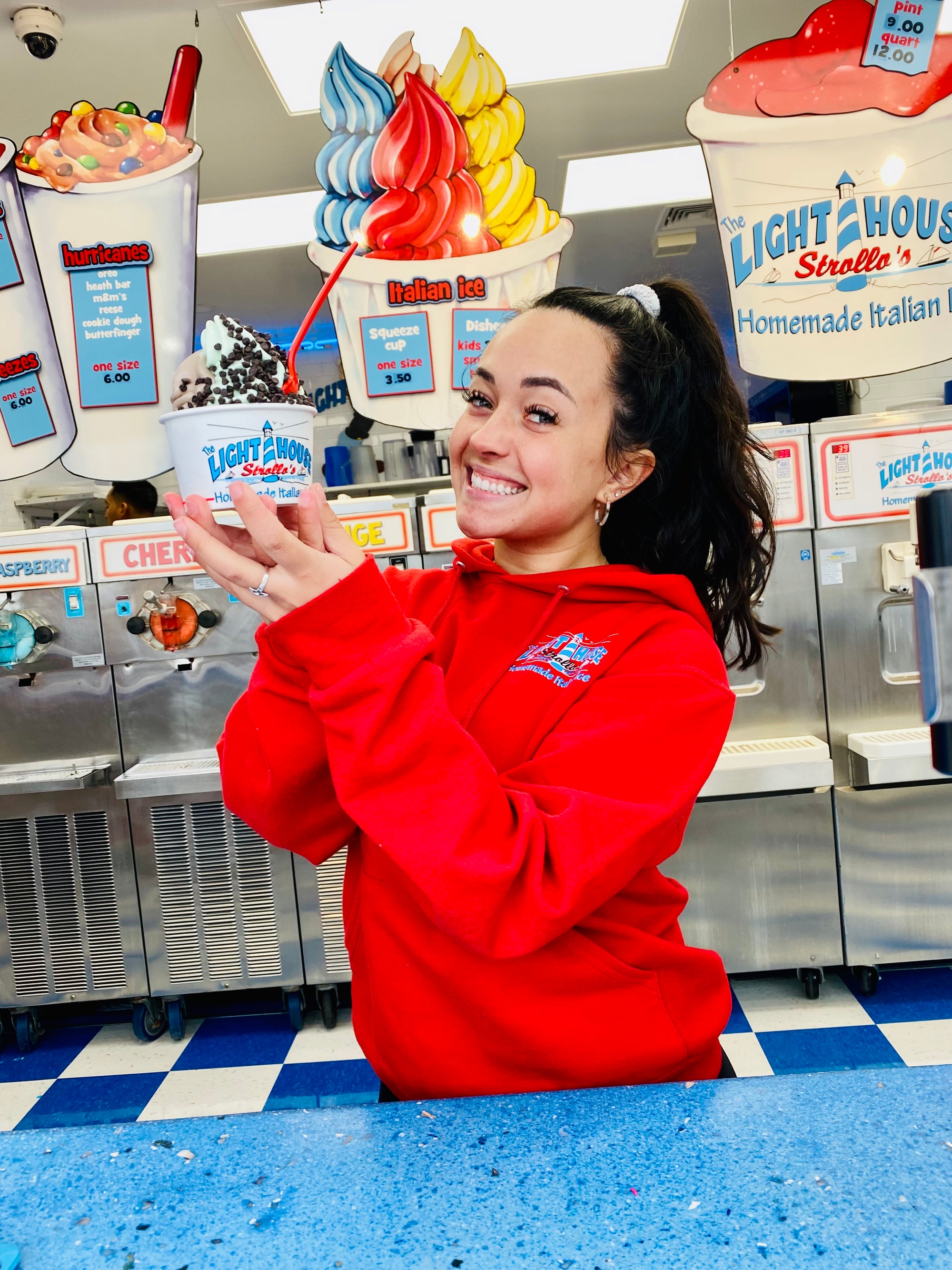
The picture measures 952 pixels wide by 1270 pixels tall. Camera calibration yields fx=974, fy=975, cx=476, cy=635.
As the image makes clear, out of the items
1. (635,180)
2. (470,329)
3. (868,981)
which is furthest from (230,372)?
(635,180)

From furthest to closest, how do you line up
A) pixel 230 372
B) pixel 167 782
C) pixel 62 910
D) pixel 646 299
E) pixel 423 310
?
pixel 62 910
pixel 423 310
pixel 167 782
pixel 646 299
pixel 230 372

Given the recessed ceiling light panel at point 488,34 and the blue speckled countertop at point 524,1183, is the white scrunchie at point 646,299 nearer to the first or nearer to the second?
the blue speckled countertop at point 524,1183

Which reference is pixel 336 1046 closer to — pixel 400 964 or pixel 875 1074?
pixel 400 964

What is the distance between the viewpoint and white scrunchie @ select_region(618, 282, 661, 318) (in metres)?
1.23

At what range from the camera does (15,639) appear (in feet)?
10.6

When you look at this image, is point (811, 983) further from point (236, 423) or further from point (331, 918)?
point (236, 423)

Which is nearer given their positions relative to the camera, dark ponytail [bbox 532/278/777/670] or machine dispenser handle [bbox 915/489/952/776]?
machine dispenser handle [bbox 915/489/952/776]

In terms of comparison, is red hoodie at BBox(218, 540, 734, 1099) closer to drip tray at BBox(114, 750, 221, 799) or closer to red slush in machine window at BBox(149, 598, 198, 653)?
drip tray at BBox(114, 750, 221, 799)

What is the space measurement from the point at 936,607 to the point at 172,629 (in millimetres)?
2938

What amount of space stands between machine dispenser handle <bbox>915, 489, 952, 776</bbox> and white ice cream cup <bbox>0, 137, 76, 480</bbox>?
3.14 metres

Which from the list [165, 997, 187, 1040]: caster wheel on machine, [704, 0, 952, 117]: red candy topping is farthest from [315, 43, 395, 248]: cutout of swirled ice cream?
[165, 997, 187, 1040]: caster wheel on machine

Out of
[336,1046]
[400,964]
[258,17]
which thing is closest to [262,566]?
[400,964]

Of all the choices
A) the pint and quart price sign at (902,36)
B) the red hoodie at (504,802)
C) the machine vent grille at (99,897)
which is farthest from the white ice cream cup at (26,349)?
the pint and quart price sign at (902,36)

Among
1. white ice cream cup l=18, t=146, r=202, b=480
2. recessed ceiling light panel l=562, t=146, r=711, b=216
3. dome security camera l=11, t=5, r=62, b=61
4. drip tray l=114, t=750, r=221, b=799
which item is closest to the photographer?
drip tray l=114, t=750, r=221, b=799
